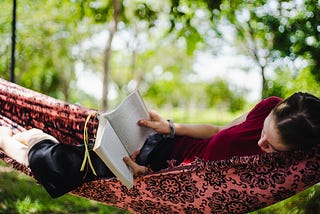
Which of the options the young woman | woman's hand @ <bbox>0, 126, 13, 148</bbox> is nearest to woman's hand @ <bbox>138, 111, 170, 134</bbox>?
the young woman

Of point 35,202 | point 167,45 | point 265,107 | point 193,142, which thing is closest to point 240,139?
point 265,107

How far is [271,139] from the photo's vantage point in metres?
1.59

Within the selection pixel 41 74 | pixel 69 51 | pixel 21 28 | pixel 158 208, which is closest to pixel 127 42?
pixel 69 51

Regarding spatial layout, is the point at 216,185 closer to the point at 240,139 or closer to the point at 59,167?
the point at 240,139

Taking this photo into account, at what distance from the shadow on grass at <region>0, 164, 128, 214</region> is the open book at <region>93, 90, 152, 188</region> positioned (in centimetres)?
129

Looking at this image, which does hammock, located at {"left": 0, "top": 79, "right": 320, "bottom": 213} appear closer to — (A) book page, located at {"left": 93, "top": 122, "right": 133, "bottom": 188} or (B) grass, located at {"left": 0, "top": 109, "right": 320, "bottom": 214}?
(A) book page, located at {"left": 93, "top": 122, "right": 133, "bottom": 188}

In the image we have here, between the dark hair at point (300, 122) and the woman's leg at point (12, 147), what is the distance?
1064 millimetres

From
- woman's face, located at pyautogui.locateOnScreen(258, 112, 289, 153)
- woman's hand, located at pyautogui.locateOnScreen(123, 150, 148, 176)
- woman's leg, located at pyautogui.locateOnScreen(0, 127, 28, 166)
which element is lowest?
woman's leg, located at pyautogui.locateOnScreen(0, 127, 28, 166)

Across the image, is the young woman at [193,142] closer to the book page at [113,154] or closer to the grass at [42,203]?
the book page at [113,154]

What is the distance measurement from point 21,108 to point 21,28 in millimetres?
8705

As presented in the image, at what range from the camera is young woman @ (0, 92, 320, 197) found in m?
1.54

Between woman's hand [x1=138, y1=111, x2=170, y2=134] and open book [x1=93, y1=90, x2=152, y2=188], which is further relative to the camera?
woman's hand [x1=138, y1=111, x2=170, y2=134]

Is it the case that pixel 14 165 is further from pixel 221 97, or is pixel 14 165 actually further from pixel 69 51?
pixel 221 97

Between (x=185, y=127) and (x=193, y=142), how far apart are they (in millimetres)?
82
